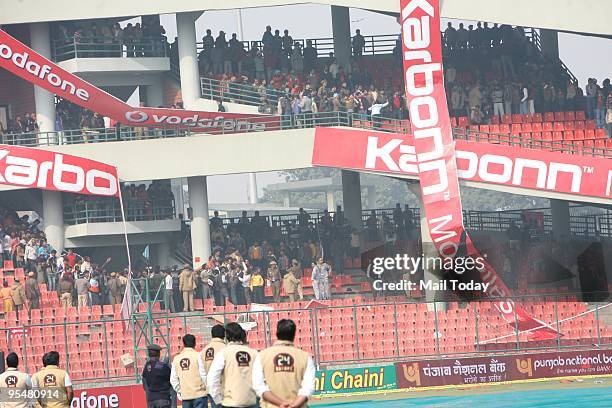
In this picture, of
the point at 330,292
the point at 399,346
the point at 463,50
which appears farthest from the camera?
the point at 463,50

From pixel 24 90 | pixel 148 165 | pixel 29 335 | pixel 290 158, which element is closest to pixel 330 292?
pixel 290 158

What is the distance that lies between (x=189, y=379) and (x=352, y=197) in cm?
2718

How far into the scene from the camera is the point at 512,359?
1123 inches

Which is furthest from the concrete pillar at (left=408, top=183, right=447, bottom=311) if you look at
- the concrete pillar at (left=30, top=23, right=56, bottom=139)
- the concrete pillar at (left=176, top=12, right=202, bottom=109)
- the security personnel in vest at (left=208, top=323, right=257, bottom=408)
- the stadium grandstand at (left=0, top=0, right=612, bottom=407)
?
the security personnel in vest at (left=208, top=323, right=257, bottom=408)

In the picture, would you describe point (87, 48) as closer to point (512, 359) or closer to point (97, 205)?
point (97, 205)

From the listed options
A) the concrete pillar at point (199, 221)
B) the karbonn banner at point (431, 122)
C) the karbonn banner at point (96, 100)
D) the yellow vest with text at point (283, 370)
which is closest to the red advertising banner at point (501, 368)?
the karbonn banner at point (431, 122)

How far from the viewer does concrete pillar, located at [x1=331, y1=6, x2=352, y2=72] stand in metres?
42.3

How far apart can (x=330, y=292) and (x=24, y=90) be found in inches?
541

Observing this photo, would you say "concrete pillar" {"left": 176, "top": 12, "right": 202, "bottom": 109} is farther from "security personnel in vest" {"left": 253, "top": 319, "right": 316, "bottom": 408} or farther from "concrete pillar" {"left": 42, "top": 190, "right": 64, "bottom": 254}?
"security personnel in vest" {"left": 253, "top": 319, "right": 316, "bottom": 408}

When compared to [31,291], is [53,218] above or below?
above

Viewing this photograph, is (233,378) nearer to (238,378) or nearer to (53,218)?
(238,378)

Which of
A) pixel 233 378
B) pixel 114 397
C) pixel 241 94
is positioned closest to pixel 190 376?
pixel 233 378

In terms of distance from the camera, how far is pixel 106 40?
40.4 metres

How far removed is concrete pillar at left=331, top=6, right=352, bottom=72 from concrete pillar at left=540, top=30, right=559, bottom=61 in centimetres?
660
